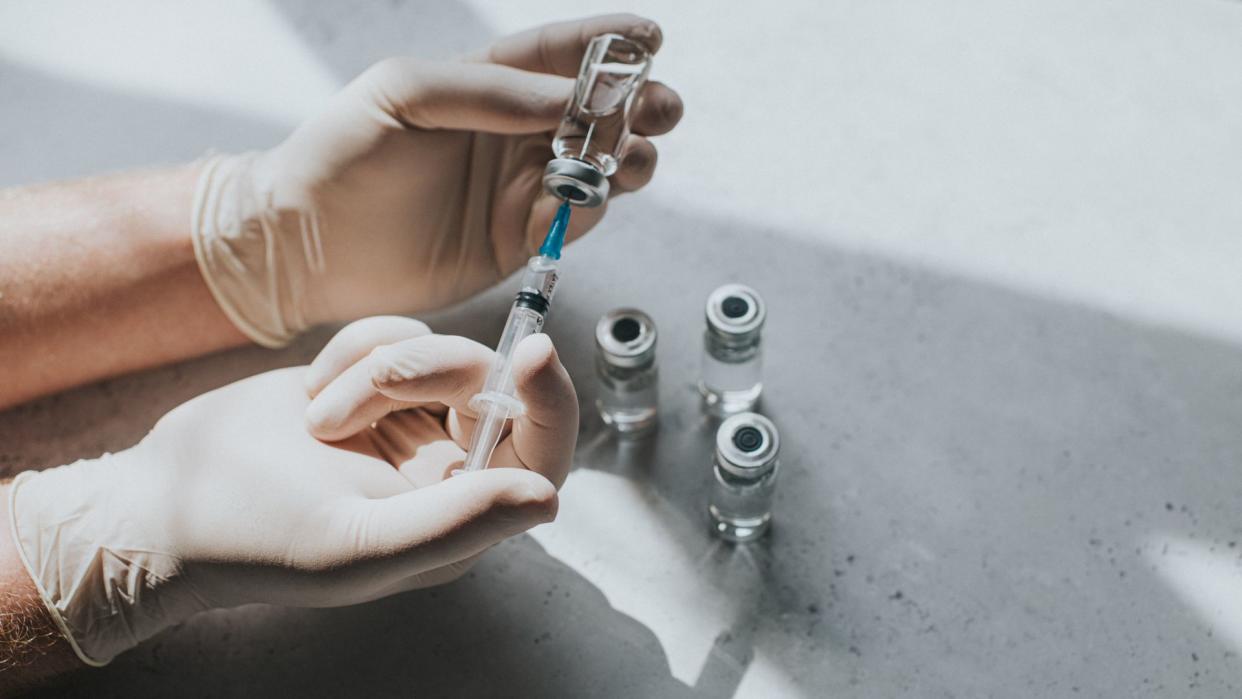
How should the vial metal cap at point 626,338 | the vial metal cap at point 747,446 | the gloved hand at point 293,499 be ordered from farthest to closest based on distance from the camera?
the vial metal cap at point 626,338 < the vial metal cap at point 747,446 < the gloved hand at point 293,499

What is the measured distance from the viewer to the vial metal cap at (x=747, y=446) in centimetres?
133

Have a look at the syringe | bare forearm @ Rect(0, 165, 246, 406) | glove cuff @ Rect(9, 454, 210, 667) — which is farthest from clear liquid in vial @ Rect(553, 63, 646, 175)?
glove cuff @ Rect(9, 454, 210, 667)

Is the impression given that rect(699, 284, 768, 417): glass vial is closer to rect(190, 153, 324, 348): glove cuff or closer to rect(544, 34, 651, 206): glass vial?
rect(544, 34, 651, 206): glass vial

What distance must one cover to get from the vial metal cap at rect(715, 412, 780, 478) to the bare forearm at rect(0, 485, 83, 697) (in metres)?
0.89

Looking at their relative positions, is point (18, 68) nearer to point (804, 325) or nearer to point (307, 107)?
point (307, 107)

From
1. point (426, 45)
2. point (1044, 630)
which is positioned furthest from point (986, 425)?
point (426, 45)

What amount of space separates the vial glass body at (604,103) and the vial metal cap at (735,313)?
255 mm

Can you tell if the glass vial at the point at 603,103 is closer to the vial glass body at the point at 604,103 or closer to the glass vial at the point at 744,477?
the vial glass body at the point at 604,103

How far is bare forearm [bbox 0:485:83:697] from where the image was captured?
120 centimetres

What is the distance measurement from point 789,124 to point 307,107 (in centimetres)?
95

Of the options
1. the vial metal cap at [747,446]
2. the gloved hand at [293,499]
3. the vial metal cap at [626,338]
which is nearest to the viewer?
the gloved hand at [293,499]

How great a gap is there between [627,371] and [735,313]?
7.3 inches

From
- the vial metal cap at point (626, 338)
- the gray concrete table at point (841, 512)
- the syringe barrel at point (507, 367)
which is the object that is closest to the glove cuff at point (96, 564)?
the gray concrete table at point (841, 512)

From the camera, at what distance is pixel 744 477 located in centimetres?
136
